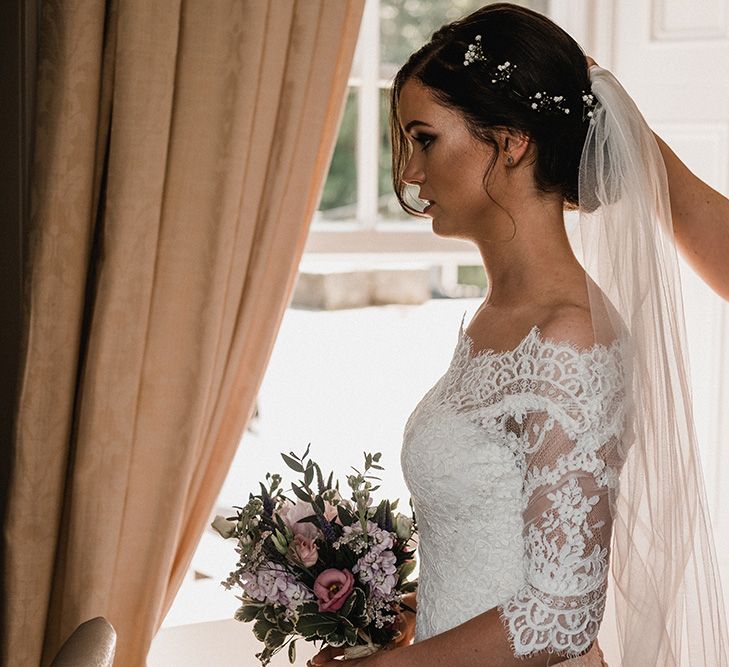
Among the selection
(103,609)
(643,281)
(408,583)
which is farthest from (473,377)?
(103,609)

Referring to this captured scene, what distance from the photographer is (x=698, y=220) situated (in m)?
1.87

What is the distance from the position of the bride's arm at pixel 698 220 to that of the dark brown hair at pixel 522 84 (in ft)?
1.03

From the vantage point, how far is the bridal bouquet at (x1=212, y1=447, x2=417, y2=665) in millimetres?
1667

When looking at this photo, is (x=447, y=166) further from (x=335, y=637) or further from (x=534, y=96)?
(x=335, y=637)

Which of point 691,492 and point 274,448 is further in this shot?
point 274,448

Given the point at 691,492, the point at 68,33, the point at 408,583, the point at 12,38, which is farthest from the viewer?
the point at 12,38

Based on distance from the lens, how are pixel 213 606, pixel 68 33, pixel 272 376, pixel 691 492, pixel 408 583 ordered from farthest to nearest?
pixel 272 376 < pixel 213 606 < pixel 68 33 < pixel 408 583 < pixel 691 492

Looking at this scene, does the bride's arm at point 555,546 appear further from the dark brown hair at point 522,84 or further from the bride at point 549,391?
the dark brown hair at point 522,84

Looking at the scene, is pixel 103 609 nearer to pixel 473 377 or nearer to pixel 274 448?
pixel 274 448

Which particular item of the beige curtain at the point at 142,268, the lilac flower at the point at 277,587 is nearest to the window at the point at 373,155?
the beige curtain at the point at 142,268

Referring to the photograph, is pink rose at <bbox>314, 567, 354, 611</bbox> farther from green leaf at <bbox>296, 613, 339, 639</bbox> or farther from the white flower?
the white flower

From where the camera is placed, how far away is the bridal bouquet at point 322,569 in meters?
1.67

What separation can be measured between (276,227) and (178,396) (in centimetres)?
47

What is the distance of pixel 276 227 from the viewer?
2.30 metres
